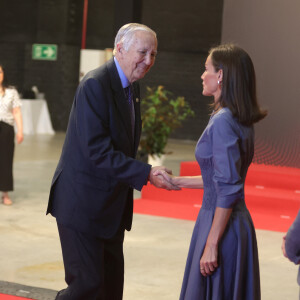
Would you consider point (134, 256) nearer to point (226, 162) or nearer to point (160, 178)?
point (160, 178)

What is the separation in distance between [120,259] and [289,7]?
4947 mm

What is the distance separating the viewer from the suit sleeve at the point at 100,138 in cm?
270

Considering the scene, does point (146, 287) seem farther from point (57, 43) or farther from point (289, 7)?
point (57, 43)

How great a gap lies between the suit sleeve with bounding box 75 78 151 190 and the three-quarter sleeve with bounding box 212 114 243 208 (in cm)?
40

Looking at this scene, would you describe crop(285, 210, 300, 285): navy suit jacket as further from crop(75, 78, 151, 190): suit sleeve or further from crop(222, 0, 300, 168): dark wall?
crop(222, 0, 300, 168): dark wall

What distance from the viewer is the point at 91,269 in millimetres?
2834

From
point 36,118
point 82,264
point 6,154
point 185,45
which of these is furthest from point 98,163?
point 36,118

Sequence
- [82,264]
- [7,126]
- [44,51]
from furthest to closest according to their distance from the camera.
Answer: [44,51] < [7,126] < [82,264]

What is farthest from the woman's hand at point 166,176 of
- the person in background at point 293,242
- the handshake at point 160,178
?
the person in background at point 293,242

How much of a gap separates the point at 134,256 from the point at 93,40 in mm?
11130

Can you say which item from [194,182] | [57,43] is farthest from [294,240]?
[57,43]

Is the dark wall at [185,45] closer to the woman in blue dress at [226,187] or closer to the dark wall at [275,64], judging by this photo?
the dark wall at [275,64]

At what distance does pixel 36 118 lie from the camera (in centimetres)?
1524

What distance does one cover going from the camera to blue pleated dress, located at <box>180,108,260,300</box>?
96.8 inches
